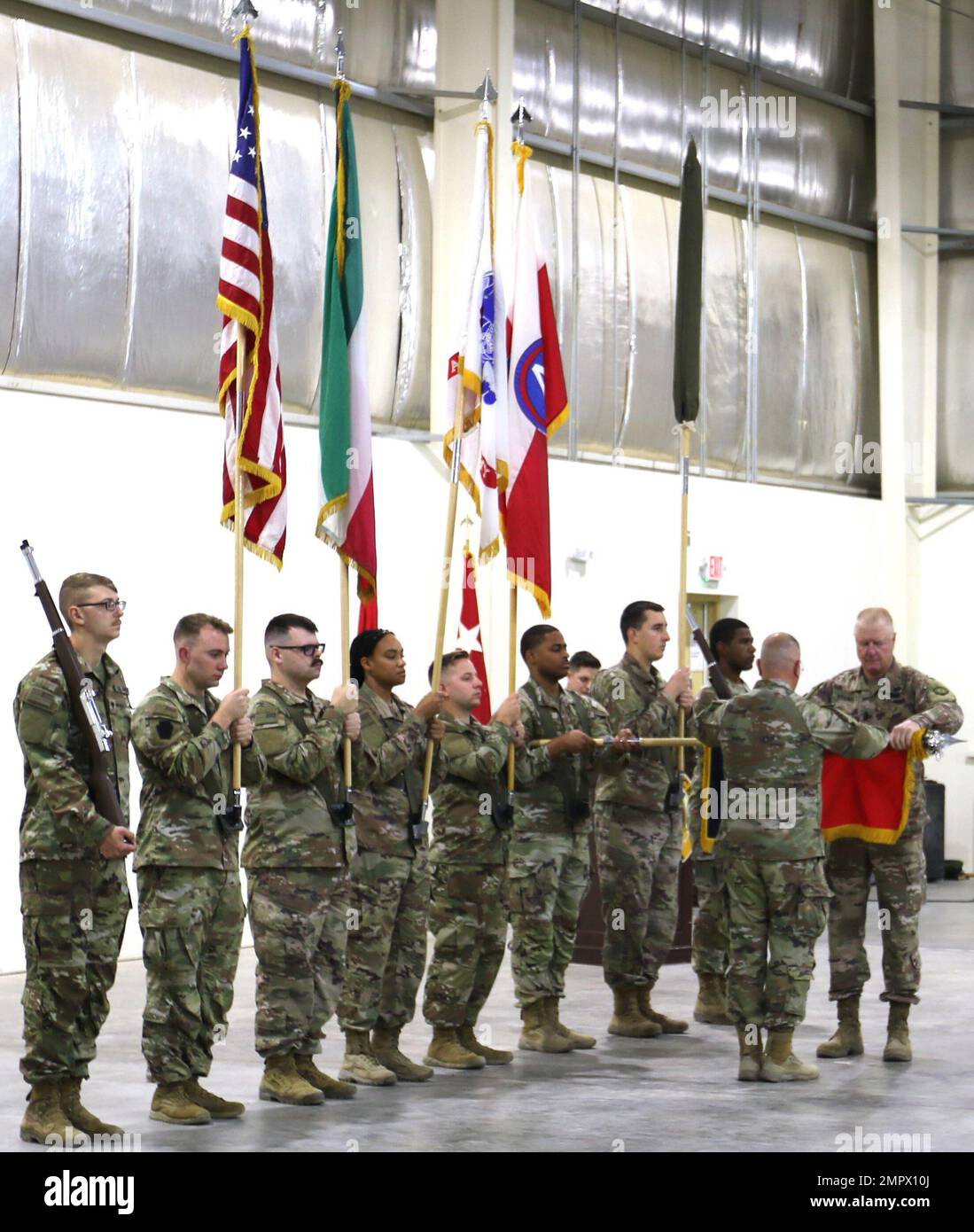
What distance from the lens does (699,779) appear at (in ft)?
28.1

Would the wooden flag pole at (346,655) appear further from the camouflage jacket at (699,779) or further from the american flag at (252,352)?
the camouflage jacket at (699,779)

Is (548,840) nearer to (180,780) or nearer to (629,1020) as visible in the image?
(629,1020)

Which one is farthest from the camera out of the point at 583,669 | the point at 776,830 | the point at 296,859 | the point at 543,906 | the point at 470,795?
the point at 583,669

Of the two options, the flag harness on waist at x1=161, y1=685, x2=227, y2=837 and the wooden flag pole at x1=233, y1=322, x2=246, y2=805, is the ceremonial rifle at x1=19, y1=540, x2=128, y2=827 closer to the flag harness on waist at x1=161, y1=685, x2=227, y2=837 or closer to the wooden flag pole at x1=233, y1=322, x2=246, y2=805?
the flag harness on waist at x1=161, y1=685, x2=227, y2=837

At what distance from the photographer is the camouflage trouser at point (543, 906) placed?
7.31 m

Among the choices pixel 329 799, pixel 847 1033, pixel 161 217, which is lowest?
pixel 847 1033

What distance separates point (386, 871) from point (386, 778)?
0.33 metres

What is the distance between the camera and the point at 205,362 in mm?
10969

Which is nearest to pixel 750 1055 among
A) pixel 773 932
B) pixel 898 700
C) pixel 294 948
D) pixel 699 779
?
pixel 773 932

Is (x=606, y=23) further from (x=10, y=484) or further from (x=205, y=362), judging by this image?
(x=10, y=484)

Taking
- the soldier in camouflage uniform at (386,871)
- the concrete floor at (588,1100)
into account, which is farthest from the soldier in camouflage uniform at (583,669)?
the soldier in camouflage uniform at (386,871)

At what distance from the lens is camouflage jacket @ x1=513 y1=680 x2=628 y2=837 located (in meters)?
7.27

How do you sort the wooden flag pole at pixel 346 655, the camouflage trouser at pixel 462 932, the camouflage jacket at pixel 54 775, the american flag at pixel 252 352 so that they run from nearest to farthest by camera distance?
1. the camouflage jacket at pixel 54 775
2. the wooden flag pole at pixel 346 655
3. the american flag at pixel 252 352
4. the camouflage trouser at pixel 462 932

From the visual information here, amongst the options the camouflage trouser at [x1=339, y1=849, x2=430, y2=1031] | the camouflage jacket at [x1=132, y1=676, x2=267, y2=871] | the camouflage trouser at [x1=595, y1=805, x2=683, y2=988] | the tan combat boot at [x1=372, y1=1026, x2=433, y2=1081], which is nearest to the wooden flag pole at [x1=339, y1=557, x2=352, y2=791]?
the camouflage trouser at [x1=339, y1=849, x2=430, y2=1031]
